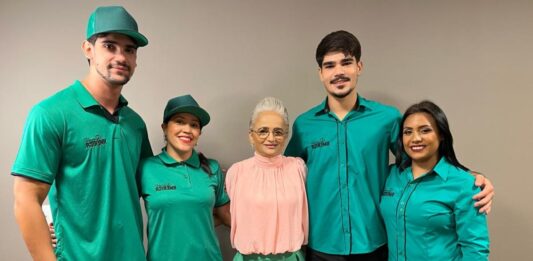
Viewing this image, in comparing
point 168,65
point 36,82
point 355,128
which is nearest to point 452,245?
point 355,128

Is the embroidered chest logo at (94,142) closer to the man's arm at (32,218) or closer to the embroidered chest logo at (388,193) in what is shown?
the man's arm at (32,218)

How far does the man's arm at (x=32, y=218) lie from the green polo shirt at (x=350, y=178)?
1143 millimetres

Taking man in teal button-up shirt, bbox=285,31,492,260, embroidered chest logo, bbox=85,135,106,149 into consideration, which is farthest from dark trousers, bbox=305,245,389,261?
embroidered chest logo, bbox=85,135,106,149

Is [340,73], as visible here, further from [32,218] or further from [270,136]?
[32,218]

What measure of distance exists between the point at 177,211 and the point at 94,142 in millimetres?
465

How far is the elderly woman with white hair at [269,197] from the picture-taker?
164 cm

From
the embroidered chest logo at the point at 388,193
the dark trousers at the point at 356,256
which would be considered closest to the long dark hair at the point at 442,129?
the embroidered chest logo at the point at 388,193

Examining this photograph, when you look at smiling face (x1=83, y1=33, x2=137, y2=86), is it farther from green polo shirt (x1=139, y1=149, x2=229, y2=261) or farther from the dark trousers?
the dark trousers

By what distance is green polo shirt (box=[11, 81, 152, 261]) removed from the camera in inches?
50.8

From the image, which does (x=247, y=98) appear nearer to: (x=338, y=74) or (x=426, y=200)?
(x=338, y=74)

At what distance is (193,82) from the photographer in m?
2.17

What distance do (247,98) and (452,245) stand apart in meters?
1.35

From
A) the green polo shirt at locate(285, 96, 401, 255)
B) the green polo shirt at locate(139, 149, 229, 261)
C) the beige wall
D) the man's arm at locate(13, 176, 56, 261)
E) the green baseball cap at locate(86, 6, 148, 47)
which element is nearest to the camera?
the man's arm at locate(13, 176, 56, 261)

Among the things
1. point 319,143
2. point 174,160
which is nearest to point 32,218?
point 174,160
